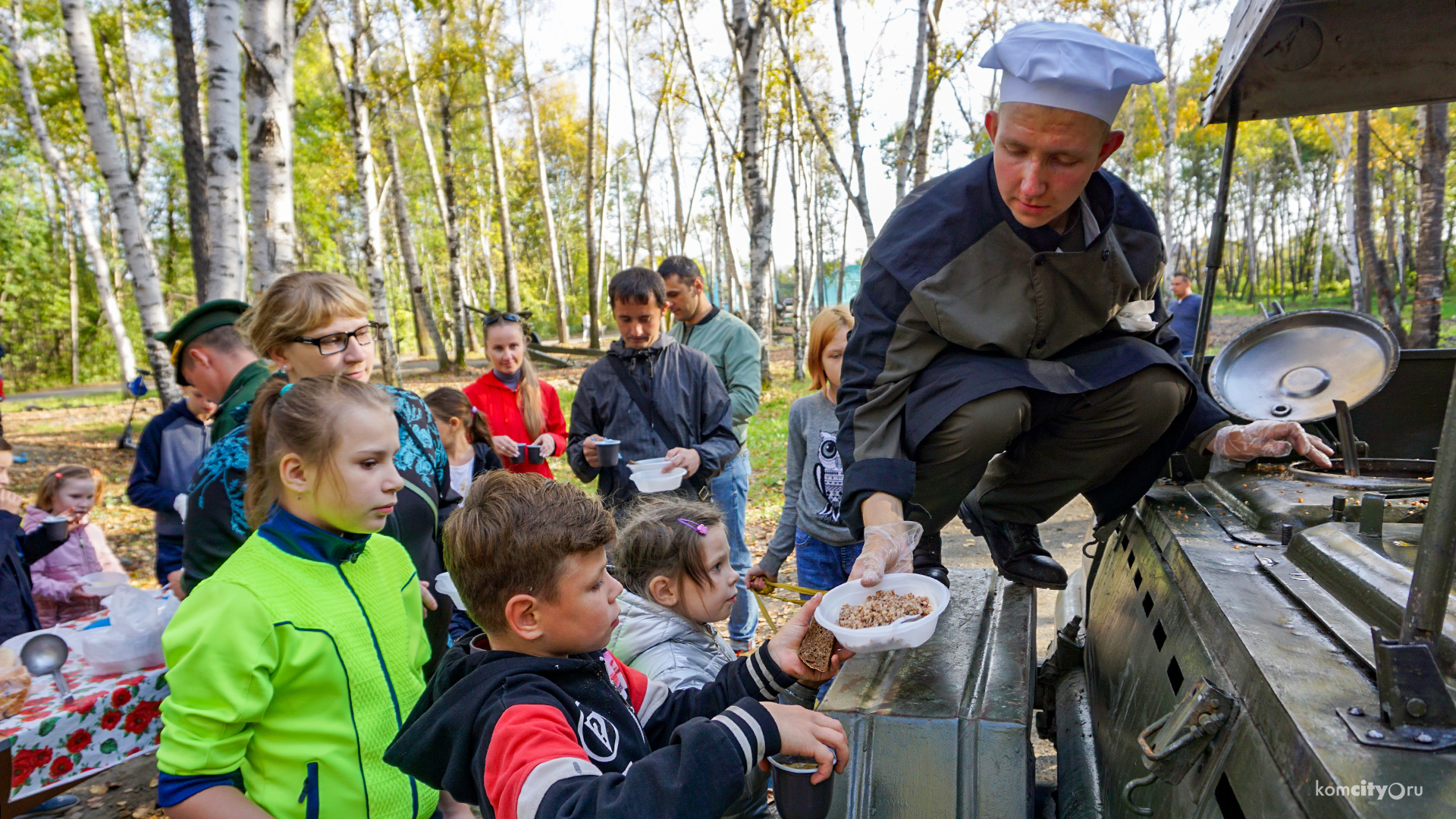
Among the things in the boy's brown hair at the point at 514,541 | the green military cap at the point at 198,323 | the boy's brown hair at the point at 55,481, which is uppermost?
the green military cap at the point at 198,323

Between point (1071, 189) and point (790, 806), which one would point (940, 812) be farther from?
point (1071, 189)

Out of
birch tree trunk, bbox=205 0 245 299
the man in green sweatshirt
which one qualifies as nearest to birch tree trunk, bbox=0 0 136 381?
birch tree trunk, bbox=205 0 245 299

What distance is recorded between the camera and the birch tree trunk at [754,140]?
33.4 ft

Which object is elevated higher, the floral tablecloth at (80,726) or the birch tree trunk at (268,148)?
the birch tree trunk at (268,148)

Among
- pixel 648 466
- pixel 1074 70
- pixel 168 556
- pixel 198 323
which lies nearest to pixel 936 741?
pixel 1074 70

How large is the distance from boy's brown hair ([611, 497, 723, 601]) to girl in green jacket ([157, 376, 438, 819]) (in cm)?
65

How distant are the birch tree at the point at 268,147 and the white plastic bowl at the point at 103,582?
100 inches

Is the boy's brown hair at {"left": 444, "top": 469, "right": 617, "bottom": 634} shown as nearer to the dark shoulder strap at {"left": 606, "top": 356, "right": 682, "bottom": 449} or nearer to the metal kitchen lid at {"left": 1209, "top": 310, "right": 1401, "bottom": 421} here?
the metal kitchen lid at {"left": 1209, "top": 310, "right": 1401, "bottom": 421}

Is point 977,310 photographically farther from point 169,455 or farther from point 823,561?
point 169,455

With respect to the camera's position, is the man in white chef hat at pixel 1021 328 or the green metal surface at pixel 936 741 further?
the man in white chef hat at pixel 1021 328

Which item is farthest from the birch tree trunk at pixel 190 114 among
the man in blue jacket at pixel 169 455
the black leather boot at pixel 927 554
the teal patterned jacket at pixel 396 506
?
the black leather boot at pixel 927 554

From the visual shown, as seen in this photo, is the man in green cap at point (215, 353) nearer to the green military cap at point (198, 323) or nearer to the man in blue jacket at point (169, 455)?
the green military cap at point (198, 323)

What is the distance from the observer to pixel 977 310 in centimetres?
229

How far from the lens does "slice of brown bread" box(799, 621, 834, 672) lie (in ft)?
6.70
